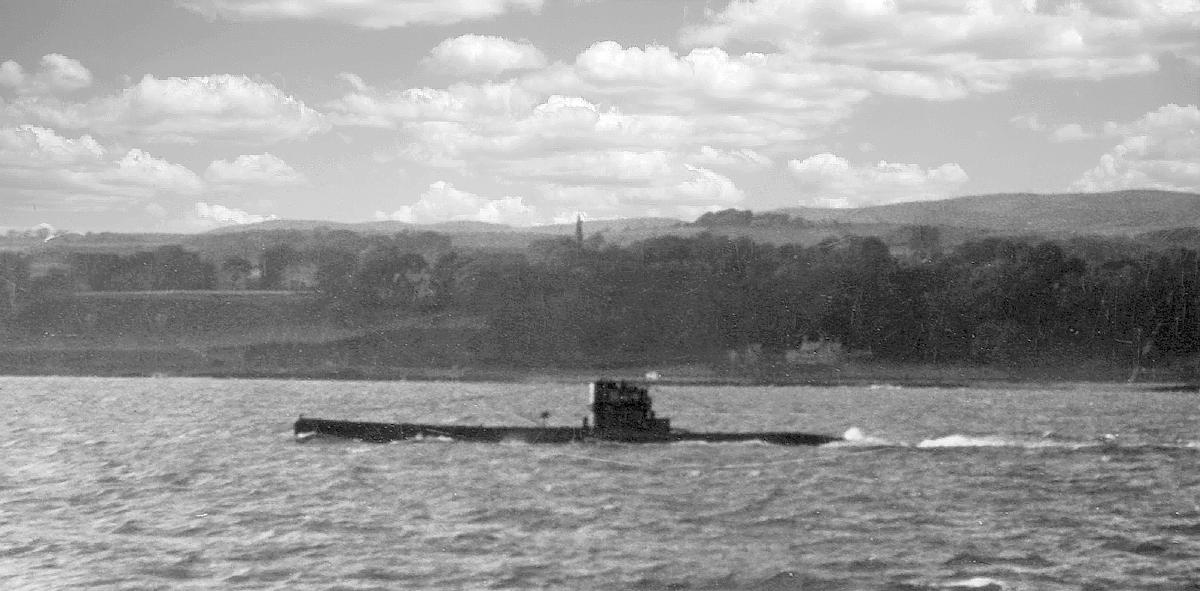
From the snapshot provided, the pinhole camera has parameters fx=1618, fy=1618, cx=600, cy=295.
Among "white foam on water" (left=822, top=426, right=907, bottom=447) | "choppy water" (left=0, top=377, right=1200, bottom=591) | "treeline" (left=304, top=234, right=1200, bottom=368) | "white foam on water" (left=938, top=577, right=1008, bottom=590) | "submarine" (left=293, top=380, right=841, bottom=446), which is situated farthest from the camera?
"treeline" (left=304, top=234, right=1200, bottom=368)

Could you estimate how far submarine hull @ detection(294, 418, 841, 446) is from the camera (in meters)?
75.1

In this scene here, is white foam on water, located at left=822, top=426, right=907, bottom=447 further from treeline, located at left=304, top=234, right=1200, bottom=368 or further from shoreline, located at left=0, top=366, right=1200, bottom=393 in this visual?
treeline, located at left=304, top=234, right=1200, bottom=368

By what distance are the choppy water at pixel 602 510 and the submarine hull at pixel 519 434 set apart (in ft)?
4.47

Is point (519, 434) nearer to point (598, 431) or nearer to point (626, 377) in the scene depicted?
point (598, 431)

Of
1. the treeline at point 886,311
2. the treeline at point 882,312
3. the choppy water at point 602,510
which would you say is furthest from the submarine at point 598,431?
the treeline at point 886,311

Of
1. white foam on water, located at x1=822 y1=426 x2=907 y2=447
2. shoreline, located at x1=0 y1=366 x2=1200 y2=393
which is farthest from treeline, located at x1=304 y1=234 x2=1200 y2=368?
white foam on water, located at x1=822 y1=426 x2=907 y2=447

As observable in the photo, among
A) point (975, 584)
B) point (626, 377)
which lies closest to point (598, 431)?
point (975, 584)

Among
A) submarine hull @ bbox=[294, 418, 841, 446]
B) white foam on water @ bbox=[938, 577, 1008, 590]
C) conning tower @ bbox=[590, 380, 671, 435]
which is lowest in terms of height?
white foam on water @ bbox=[938, 577, 1008, 590]

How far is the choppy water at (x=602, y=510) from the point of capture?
1612 inches

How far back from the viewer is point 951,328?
584ft

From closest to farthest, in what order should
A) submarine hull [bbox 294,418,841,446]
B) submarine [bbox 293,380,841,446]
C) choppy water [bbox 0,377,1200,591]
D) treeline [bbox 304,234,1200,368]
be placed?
choppy water [bbox 0,377,1200,591], submarine hull [bbox 294,418,841,446], submarine [bbox 293,380,841,446], treeline [bbox 304,234,1200,368]

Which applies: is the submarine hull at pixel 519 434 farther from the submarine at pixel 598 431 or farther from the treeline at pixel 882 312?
the treeline at pixel 882 312

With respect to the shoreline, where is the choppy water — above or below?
above

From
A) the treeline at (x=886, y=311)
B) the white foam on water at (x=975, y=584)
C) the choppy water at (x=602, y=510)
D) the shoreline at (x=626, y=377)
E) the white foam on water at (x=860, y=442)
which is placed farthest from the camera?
the treeline at (x=886, y=311)
